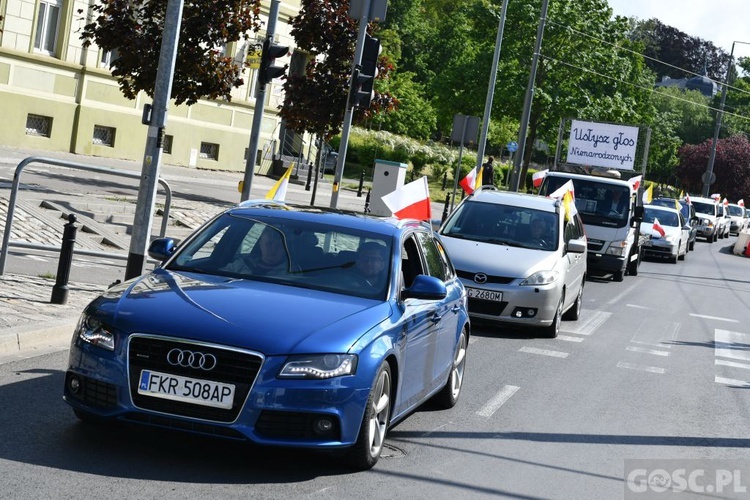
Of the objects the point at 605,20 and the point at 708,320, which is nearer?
the point at 708,320

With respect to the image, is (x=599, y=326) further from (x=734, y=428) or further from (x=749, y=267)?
(x=749, y=267)

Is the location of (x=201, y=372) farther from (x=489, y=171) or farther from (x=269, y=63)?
(x=489, y=171)

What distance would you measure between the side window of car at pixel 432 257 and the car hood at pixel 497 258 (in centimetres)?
517

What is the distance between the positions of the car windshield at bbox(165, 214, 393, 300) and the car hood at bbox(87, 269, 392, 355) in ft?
0.66

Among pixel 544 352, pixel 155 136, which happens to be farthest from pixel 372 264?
pixel 544 352

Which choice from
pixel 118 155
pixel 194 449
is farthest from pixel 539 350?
pixel 118 155

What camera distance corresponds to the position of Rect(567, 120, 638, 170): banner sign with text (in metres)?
29.5

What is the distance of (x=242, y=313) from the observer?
262 inches

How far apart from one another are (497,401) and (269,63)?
9.01m

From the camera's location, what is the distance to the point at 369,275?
25.2ft

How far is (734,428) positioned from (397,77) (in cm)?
5962

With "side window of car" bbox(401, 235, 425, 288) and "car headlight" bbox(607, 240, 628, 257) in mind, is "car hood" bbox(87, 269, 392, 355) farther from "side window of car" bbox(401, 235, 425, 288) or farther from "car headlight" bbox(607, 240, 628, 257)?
"car headlight" bbox(607, 240, 628, 257)

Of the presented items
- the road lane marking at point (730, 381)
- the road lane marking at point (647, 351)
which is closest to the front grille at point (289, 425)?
the road lane marking at point (730, 381)

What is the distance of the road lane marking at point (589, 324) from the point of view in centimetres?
1607
